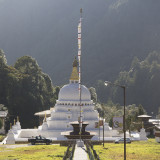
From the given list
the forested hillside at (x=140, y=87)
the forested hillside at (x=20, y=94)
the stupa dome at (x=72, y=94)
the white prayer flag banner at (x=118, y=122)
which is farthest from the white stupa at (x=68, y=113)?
the forested hillside at (x=140, y=87)

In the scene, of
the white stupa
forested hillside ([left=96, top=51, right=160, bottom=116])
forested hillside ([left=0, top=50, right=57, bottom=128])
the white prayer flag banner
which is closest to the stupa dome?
the white stupa

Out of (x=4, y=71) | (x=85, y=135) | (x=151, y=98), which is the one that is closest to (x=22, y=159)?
(x=85, y=135)

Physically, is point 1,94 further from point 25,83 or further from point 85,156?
point 85,156

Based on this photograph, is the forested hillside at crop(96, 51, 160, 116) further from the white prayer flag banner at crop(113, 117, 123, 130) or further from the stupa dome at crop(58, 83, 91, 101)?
the white prayer flag banner at crop(113, 117, 123, 130)

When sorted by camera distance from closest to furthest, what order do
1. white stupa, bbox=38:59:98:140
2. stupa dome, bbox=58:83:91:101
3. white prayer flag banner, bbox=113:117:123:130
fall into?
1. white prayer flag banner, bbox=113:117:123:130
2. white stupa, bbox=38:59:98:140
3. stupa dome, bbox=58:83:91:101

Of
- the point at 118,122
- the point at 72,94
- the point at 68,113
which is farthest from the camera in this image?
the point at 72,94

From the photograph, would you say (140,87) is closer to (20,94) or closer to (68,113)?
(20,94)

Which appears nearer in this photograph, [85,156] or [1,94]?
[85,156]

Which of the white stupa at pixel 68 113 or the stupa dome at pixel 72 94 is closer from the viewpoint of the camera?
the white stupa at pixel 68 113

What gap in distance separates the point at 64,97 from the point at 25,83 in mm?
28446

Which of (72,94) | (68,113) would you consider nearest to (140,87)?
(72,94)

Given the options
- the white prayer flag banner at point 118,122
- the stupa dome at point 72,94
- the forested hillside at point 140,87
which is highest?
the forested hillside at point 140,87

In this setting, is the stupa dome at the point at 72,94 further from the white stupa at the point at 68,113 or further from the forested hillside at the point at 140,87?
the forested hillside at the point at 140,87

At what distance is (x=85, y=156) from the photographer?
3152cm
